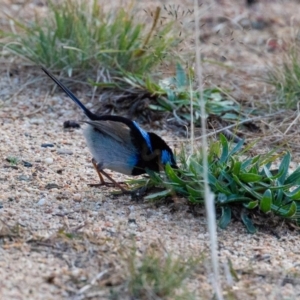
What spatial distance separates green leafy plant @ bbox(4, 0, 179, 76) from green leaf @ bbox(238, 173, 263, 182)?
6.64 feet

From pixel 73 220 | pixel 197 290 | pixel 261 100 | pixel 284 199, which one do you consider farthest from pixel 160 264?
pixel 261 100

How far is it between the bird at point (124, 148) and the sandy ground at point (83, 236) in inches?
6.7

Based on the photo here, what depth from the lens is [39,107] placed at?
5.77m

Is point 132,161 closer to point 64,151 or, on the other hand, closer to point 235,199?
point 235,199

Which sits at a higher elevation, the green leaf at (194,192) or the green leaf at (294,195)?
the green leaf at (294,195)

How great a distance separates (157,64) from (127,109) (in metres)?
0.51

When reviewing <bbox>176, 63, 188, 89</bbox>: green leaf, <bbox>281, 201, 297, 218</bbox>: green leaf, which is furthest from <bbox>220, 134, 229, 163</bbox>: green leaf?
<bbox>176, 63, 188, 89</bbox>: green leaf

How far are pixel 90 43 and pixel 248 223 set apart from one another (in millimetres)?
2525

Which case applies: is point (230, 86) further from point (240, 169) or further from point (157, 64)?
point (240, 169)

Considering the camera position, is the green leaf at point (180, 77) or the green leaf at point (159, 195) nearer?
the green leaf at point (159, 195)

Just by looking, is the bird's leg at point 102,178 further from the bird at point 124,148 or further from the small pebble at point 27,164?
the small pebble at point 27,164

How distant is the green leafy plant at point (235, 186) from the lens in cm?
398

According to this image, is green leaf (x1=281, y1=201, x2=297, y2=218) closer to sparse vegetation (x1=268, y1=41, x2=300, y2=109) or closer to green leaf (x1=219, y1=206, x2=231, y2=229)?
green leaf (x1=219, y1=206, x2=231, y2=229)

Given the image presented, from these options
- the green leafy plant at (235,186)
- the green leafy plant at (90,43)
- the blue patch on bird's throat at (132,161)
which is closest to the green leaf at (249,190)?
the green leafy plant at (235,186)
